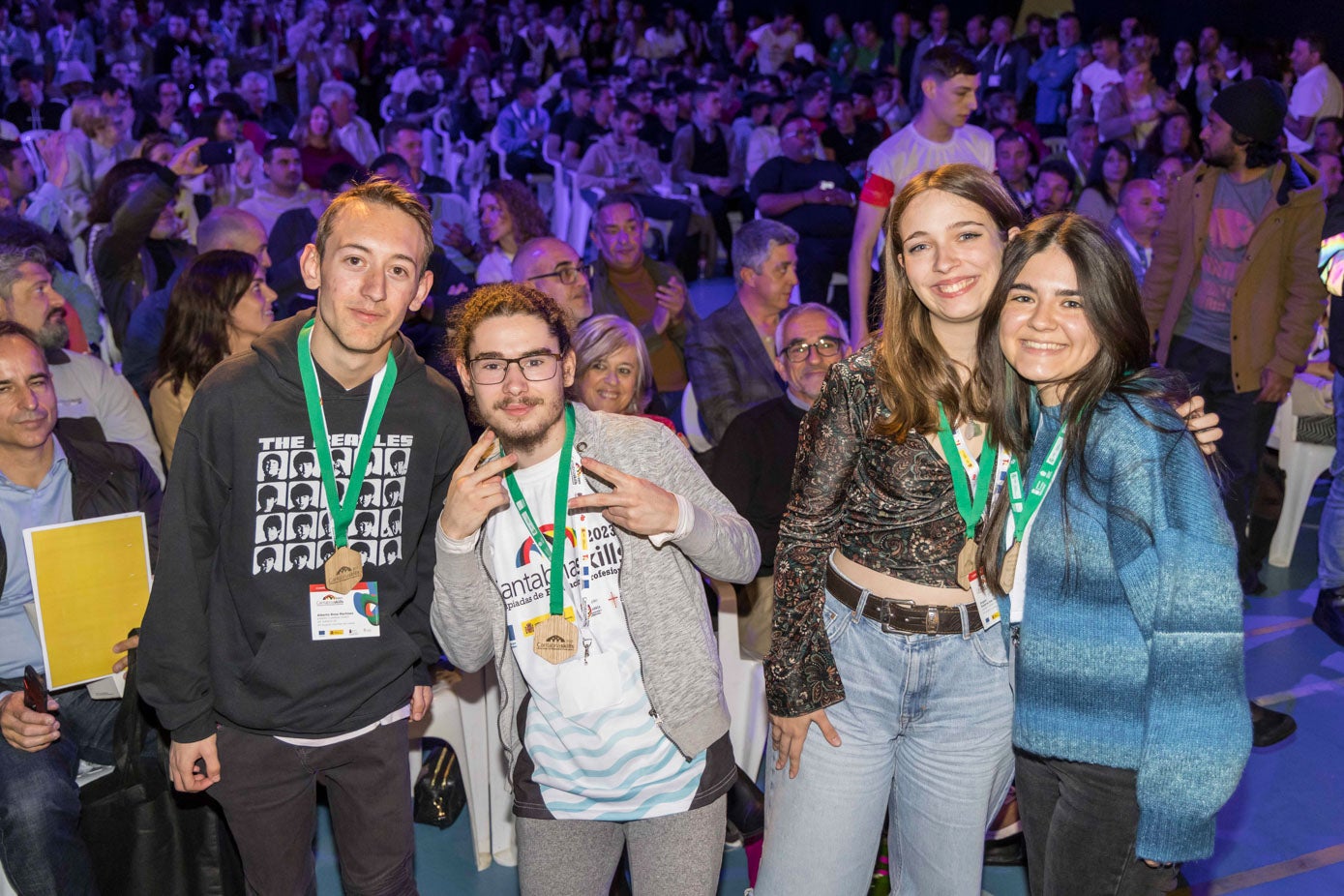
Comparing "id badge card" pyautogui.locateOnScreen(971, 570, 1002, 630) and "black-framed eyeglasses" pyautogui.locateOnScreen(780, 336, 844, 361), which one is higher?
"black-framed eyeglasses" pyautogui.locateOnScreen(780, 336, 844, 361)

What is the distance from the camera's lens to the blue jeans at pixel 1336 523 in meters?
4.10

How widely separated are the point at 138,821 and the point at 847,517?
5.98 ft

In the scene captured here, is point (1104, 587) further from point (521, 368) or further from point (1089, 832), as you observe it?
point (521, 368)

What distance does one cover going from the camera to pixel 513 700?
2.23 m

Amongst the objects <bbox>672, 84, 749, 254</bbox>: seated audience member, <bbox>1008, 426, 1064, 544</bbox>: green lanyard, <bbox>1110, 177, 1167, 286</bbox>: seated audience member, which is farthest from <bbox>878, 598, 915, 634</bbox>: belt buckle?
<bbox>672, 84, 749, 254</bbox>: seated audience member

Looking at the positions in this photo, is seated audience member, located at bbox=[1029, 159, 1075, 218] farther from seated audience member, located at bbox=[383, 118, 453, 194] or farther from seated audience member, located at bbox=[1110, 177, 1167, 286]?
seated audience member, located at bbox=[383, 118, 453, 194]

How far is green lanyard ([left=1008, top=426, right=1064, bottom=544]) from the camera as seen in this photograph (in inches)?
75.8

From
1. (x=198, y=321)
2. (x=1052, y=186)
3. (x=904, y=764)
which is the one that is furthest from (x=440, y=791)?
(x=1052, y=186)

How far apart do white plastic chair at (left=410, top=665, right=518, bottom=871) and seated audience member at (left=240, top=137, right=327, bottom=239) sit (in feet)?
14.1

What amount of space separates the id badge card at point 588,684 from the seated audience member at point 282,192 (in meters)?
5.31

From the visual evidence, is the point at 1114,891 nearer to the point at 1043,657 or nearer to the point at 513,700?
the point at 1043,657

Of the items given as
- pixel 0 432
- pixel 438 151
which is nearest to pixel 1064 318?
pixel 0 432

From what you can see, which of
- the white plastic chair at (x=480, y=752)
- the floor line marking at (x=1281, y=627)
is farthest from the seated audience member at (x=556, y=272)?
the floor line marking at (x=1281, y=627)

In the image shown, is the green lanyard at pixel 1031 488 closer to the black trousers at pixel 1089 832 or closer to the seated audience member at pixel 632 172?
the black trousers at pixel 1089 832
